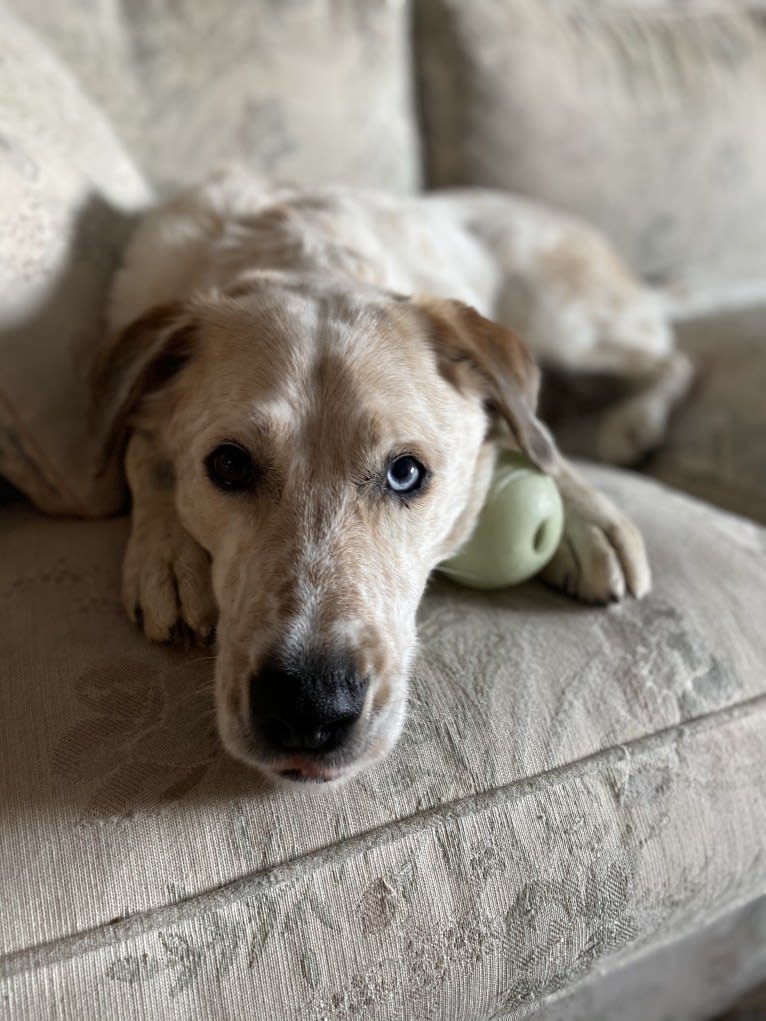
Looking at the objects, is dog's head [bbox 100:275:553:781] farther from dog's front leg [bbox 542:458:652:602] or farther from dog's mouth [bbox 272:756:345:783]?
dog's front leg [bbox 542:458:652:602]

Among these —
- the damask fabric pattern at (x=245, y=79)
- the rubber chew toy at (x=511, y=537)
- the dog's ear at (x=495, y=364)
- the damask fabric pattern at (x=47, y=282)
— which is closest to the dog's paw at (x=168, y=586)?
the damask fabric pattern at (x=47, y=282)

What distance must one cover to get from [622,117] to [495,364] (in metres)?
1.94

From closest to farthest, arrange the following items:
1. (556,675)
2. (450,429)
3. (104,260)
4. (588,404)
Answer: (556,675)
(450,429)
(104,260)
(588,404)

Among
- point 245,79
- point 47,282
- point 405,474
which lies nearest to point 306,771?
point 405,474

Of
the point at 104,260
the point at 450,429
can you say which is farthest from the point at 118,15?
the point at 450,429

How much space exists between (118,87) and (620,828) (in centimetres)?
219

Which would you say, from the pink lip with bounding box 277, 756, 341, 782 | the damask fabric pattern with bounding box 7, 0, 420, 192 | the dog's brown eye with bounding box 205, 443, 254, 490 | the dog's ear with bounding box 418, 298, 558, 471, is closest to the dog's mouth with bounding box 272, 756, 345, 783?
the pink lip with bounding box 277, 756, 341, 782

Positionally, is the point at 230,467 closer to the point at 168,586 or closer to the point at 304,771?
the point at 168,586

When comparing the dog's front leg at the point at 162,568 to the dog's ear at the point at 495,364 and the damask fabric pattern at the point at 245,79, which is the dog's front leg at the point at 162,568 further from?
the damask fabric pattern at the point at 245,79

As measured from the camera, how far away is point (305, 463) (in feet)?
3.63

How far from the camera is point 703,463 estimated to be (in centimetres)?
203

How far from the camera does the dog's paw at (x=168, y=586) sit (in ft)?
3.59

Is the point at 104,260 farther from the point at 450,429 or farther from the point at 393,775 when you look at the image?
the point at 393,775

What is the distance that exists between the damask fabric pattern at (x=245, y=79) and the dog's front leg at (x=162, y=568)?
4.15 ft
